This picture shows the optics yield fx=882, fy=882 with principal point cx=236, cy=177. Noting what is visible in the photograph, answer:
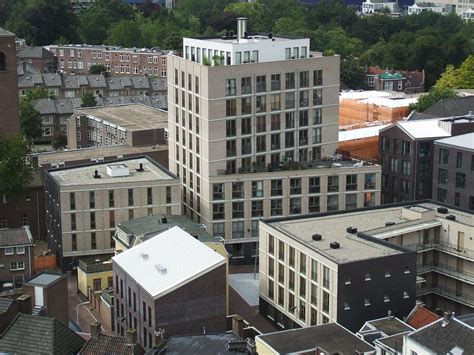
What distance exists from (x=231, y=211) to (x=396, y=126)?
20302 mm

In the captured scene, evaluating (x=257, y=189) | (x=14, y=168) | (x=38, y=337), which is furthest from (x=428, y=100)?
(x=38, y=337)

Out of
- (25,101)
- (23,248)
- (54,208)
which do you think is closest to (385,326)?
(23,248)

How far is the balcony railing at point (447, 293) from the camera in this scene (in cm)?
6675

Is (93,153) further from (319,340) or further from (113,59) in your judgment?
(113,59)

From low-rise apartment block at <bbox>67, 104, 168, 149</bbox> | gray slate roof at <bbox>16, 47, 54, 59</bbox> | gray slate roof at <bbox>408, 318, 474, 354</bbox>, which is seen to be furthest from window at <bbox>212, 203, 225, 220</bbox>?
→ gray slate roof at <bbox>16, 47, 54, 59</bbox>

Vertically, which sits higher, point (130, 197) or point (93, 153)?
point (93, 153)

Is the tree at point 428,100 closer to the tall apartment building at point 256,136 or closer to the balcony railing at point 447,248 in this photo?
the tall apartment building at point 256,136

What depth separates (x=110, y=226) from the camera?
80.6 metres

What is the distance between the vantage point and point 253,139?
83.6 meters

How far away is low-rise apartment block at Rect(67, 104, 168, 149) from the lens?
342ft

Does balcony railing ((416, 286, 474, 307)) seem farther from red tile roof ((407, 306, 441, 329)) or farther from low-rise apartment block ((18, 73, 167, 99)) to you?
low-rise apartment block ((18, 73, 167, 99))

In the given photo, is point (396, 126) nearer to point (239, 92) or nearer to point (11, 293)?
point (239, 92)

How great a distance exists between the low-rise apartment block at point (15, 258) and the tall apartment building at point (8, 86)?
2845cm

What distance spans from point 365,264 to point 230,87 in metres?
27.3
